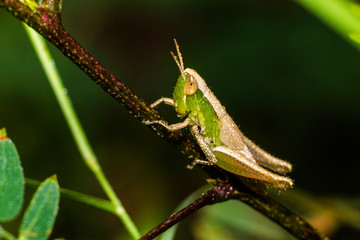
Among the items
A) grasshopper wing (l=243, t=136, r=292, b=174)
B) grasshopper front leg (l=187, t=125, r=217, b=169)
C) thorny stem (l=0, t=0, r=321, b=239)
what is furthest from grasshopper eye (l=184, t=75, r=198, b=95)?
thorny stem (l=0, t=0, r=321, b=239)

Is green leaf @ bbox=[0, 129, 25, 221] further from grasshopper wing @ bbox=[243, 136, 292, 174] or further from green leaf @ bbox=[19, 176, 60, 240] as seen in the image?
grasshopper wing @ bbox=[243, 136, 292, 174]

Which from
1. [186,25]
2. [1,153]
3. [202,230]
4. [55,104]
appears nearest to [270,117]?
[186,25]

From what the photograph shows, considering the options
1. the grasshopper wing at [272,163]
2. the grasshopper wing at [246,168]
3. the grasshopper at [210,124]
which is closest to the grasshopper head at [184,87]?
the grasshopper at [210,124]

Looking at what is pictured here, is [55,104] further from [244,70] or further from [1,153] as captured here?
[1,153]

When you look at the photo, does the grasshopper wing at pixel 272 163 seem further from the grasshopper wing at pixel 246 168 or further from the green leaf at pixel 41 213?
the green leaf at pixel 41 213

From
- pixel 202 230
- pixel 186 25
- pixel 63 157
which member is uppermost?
pixel 186 25

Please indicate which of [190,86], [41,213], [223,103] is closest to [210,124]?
[190,86]
